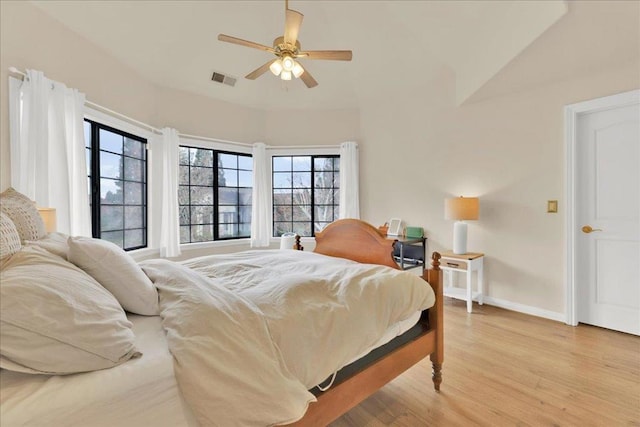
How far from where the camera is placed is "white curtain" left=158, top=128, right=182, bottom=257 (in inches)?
159

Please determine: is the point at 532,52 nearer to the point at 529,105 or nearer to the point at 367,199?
the point at 529,105

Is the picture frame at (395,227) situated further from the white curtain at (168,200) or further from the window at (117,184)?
the window at (117,184)

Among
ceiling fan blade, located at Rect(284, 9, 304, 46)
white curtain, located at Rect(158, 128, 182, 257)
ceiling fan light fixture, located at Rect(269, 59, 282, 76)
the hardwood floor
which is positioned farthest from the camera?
white curtain, located at Rect(158, 128, 182, 257)

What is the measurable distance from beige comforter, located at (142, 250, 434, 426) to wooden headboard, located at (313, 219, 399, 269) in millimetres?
392

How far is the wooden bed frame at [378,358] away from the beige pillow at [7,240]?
1.27 metres

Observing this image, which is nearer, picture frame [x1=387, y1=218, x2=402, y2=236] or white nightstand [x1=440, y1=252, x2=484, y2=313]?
white nightstand [x1=440, y1=252, x2=484, y2=313]

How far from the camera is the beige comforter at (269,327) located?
1001mm

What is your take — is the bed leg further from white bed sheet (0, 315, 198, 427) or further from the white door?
the white door

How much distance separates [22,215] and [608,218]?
14.6 feet

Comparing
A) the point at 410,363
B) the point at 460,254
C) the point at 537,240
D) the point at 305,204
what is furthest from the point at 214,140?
the point at 537,240

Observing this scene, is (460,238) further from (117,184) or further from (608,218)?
(117,184)

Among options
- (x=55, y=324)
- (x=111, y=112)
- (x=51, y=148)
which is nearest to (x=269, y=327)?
(x=55, y=324)

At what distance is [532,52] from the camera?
282cm

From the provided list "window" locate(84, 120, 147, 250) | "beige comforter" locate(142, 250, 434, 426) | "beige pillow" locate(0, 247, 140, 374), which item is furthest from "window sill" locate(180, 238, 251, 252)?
"beige pillow" locate(0, 247, 140, 374)
